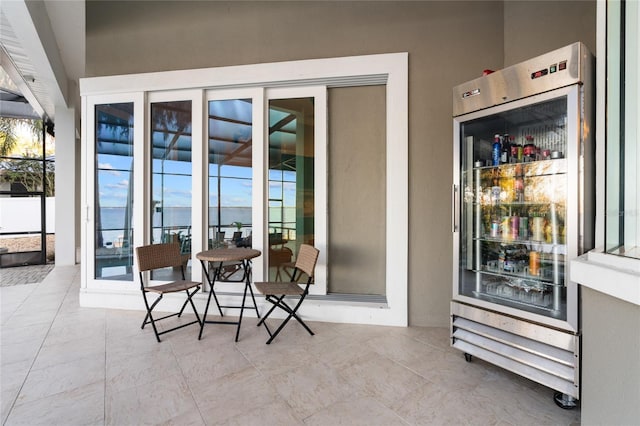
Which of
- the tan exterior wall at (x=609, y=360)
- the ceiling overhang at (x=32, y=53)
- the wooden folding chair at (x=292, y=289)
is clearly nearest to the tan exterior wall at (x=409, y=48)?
the wooden folding chair at (x=292, y=289)

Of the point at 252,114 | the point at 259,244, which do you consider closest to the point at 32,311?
the point at 259,244

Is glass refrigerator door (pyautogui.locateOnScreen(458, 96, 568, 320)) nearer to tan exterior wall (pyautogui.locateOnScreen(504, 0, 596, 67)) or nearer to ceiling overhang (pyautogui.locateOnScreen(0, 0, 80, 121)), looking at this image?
tan exterior wall (pyautogui.locateOnScreen(504, 0, 596, 67))

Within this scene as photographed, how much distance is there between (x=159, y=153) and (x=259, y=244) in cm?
163

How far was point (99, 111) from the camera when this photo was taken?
3.82 meters

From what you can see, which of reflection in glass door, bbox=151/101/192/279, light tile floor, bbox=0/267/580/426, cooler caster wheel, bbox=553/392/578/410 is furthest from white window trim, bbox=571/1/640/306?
reflection in glass door, bbox=151/101/192/279

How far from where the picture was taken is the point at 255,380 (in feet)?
7.24

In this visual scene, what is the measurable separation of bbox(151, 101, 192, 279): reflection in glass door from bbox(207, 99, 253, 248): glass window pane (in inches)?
11.1

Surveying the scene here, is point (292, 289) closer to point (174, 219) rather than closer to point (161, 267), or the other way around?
point (161, 267)

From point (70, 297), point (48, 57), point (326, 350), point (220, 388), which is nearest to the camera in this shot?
point (220, 388)

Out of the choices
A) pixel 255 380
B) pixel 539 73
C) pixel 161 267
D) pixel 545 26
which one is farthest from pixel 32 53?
pixel 545 26

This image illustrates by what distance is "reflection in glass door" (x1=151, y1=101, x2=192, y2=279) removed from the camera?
12.1ft

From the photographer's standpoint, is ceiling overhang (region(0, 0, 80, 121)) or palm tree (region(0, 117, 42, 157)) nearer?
ceiling overhang (region(0, 0, 80, 121))

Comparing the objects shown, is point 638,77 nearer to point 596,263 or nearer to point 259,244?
point 596,263

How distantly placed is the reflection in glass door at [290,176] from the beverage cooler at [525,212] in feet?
5.18
